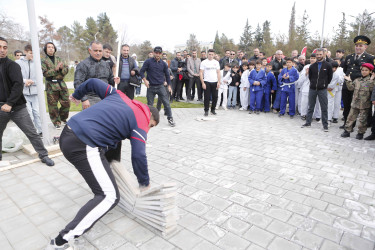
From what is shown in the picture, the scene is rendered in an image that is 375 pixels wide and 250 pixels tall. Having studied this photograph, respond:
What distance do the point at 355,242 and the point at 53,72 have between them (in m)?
6.55

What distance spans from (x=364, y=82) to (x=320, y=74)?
3.48 ft

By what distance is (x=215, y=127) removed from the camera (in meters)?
7.26

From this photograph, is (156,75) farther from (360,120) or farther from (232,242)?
(232,242)

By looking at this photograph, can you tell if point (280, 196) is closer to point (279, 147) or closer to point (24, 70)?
point (279, 147)

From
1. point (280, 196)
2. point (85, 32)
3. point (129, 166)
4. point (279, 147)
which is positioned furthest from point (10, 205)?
point (85, 32)

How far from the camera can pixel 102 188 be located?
7.69 ft

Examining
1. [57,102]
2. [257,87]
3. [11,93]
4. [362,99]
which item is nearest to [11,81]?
[11,93]

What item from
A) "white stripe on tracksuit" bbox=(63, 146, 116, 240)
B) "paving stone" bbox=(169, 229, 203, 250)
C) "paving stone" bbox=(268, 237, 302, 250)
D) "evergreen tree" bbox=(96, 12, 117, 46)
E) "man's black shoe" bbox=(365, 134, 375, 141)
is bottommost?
"paving stone" bbox=(169, 229, 203, 250)

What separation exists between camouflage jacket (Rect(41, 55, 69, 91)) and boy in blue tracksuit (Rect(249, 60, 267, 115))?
6091 mm

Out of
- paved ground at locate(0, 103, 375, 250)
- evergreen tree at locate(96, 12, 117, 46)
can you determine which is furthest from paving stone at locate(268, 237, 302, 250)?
evergreen tree at locate(96, 12, 117, 46)

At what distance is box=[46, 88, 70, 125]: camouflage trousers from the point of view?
6379mm

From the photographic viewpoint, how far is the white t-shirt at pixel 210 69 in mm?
8367

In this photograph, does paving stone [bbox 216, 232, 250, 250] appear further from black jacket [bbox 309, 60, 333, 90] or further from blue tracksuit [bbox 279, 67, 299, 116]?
blue tracksuit [bbox 279, 67, 299, 116]

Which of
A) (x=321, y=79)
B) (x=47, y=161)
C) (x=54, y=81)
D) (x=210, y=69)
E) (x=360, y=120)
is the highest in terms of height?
(x=210, y=69)
